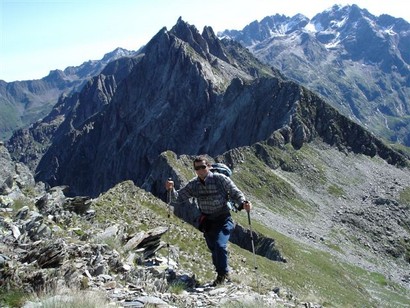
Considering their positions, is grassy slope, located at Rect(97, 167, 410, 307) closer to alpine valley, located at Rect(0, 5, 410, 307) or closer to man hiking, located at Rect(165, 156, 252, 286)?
alpine valley, located at Rect(0, 5, 410, 307)

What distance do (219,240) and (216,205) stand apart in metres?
1.11

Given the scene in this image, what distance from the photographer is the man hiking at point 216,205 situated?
14.5 m

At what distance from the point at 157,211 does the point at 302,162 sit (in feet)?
247

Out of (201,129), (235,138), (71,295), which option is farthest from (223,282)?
(201,129)

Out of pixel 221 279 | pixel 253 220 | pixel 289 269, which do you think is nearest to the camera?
pixel 221 279

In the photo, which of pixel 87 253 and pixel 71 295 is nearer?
pixel 71 295

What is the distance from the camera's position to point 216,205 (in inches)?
582

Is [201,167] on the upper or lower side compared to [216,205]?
upper

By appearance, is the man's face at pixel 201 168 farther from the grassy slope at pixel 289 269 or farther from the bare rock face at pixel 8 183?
the bare rock face at pixel 8 183

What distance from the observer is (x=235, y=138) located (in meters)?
152

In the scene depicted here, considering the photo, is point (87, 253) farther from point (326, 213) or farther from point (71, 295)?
point (326, 213)

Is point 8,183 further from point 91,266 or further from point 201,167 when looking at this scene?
Answer: point 201,167

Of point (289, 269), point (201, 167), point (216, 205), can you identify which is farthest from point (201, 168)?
point (289, 269)

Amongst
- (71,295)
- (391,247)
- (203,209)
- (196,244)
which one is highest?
(203,209)
